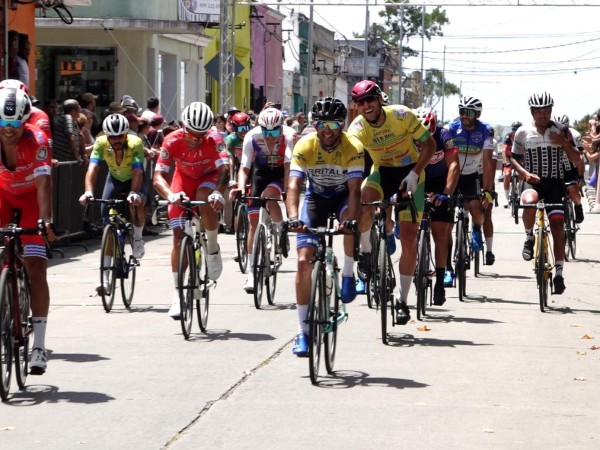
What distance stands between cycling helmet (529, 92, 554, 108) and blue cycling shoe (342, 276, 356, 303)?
388 centimetres

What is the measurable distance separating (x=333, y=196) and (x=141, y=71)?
25998 mm

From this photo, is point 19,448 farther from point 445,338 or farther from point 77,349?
point 445,338

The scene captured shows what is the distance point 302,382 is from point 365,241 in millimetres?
3127

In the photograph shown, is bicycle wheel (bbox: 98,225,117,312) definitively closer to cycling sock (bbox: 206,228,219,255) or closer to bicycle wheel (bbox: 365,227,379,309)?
cycling sock (bbox: 206,228,219,255)

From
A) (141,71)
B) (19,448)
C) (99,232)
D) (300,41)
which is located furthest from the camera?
(300,41)

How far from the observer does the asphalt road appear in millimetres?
7664

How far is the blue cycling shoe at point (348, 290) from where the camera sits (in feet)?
34.6

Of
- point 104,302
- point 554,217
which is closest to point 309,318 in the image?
point 104,302

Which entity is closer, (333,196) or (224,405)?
(224,405)

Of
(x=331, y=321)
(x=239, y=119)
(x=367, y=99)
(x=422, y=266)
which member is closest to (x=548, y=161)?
(x=422, y=266)

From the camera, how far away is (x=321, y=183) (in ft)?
34.0

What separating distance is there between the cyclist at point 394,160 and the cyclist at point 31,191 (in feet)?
9.41

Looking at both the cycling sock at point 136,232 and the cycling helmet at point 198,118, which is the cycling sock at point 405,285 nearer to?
the cycling helmet at point 198,118

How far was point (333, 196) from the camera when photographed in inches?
412
